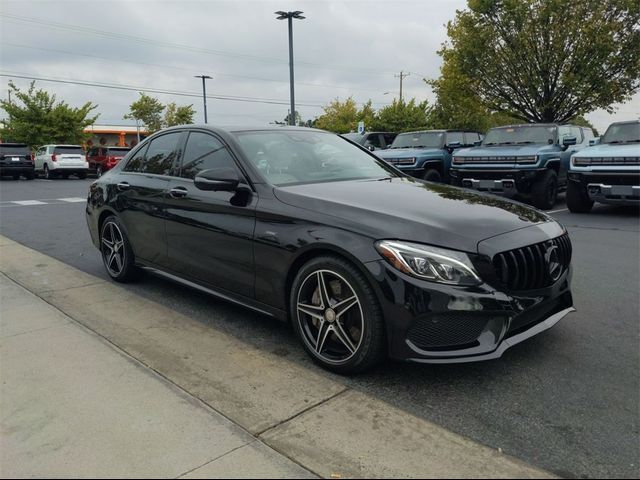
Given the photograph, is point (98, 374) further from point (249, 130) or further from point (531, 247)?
point (531, 247)

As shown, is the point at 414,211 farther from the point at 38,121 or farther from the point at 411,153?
the point at 38,121

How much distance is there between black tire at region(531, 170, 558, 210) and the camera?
416 inches

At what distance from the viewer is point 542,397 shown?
2.89 m

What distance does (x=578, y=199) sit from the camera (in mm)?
9852

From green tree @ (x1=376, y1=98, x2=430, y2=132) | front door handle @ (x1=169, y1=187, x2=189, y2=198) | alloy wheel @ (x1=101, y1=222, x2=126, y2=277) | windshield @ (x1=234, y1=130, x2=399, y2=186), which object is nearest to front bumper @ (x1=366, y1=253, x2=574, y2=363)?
windshield @ (x1=234, y1=130, x2=399, y2=186)

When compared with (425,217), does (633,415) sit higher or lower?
lower

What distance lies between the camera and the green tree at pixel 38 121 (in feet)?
118

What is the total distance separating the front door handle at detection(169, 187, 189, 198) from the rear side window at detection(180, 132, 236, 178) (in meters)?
0.13

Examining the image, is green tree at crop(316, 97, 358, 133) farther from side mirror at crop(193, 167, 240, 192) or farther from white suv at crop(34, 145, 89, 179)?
side mirror at crop(193, 167, 240, 192)

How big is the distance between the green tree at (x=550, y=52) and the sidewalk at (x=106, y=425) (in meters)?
20.3

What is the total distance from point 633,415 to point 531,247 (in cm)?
100

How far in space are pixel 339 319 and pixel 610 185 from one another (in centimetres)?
788

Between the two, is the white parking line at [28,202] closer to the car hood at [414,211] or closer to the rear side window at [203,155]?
the rear side window at [203,155]

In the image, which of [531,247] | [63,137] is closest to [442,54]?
[531,247]
